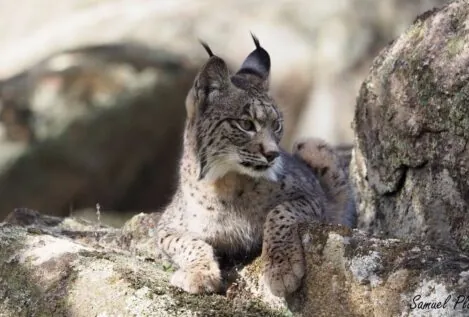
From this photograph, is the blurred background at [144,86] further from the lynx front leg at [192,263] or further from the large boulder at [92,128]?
the lynx front leg at [192,263]

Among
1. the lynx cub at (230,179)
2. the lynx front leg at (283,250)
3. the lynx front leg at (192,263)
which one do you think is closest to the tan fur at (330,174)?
the lynx cub at (230,179)

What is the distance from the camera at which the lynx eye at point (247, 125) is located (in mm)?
5566

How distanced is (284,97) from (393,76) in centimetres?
1205

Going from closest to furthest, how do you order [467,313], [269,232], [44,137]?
[467,313], [269,232], [44,137]

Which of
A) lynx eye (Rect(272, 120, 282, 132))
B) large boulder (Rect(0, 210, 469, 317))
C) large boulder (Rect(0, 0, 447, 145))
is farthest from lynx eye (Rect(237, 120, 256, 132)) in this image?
large boulder (Rect(0, 0, 447, 145))

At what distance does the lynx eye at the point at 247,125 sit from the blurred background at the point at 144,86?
895 centimetres

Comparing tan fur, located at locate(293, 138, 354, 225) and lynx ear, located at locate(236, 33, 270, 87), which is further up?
lynx ear, located at locate(236, 33, 270, 87)

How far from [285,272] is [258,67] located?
6.17 ft

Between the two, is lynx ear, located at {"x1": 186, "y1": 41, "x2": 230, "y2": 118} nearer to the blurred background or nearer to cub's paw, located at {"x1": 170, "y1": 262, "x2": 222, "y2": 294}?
cub's paw, located at {"x1": 170, "y1": 262, "x2": 222, "y2": 294}

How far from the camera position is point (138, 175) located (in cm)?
1683

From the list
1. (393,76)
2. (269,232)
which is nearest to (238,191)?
(269,232)

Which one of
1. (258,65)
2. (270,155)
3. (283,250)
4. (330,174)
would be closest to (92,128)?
(330,174)

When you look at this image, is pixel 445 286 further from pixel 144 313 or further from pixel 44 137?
pixel 44 137

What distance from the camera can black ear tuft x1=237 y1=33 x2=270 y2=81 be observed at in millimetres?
6109
